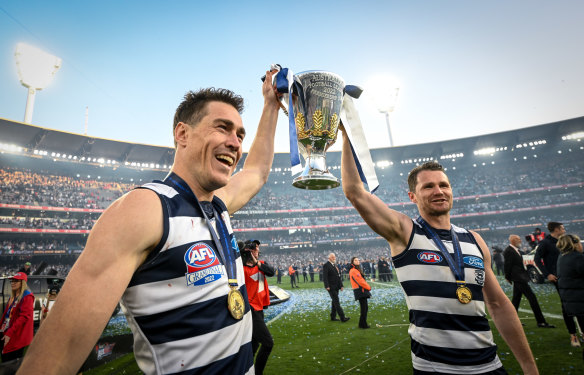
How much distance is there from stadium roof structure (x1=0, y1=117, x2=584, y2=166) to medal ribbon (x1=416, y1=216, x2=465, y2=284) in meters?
40.8

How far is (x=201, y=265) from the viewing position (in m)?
1.17

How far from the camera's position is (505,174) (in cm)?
4503

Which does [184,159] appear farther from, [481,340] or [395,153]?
[395,153]

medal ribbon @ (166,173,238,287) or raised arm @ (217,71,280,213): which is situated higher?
raised arm @ (217,71,280,213)

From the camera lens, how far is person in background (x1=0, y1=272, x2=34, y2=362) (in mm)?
4559

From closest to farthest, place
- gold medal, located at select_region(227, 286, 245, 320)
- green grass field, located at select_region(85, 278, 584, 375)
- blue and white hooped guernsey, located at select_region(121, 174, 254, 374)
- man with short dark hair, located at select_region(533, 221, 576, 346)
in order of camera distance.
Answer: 1. blue and white hooped guernsey, located at select_region(121, 174, 254, 374)
2. gold medal, located at select_region(227, 286, 245, 320)
3. green grass field, located at select_region(85, 278, 584, 375)
4. man with short dark hair, located at select_region(533, 221, 576, 346)

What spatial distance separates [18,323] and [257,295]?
3971 millimetres

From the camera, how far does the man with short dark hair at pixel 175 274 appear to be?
0.84m

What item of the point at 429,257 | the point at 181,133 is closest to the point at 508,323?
the point at 429,257

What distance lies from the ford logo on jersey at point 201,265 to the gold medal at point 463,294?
6.23 ft

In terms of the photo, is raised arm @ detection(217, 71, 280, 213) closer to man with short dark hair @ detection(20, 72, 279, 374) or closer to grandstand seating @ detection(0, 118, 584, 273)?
man with short dark hair @ detection(20, 72, 279, 374)

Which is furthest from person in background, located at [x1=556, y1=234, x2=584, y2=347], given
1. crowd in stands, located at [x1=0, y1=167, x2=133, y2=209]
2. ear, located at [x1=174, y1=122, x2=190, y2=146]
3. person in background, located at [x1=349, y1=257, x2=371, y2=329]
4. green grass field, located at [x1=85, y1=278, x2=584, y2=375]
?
crowd in stands, located at [x1=0, y1=167, x2=133, y2=209]

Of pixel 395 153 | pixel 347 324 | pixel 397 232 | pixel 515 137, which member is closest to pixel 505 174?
pixel 515 137

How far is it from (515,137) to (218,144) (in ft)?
175
